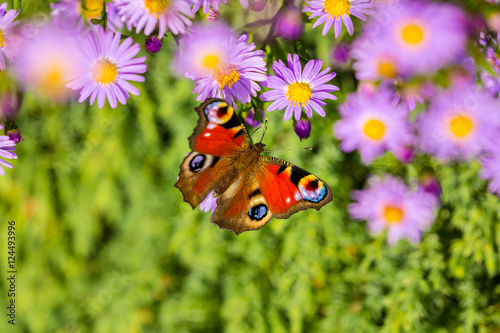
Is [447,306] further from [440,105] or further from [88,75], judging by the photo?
[88,75]

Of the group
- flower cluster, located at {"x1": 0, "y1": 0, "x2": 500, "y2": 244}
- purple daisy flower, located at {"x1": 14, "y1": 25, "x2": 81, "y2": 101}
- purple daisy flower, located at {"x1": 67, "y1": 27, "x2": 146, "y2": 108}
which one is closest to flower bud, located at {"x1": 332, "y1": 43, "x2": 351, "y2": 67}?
flower cluster, located at {"x1": 0, "y1": 0, "x2": 500, "y2": 244}

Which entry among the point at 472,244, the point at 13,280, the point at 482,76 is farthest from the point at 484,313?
the point at 13,280

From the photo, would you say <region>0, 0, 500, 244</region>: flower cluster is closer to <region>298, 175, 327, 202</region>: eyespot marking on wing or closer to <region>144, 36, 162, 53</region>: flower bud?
<region>144, 36, 162, 53</region>: flower bud

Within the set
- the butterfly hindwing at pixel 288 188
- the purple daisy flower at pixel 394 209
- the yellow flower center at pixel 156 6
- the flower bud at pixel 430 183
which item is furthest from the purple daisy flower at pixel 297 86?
the purple daisy flower at pixel 394 209

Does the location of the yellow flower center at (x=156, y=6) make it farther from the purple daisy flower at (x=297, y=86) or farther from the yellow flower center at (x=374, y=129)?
the yellow flower center at (x=374, y=129)

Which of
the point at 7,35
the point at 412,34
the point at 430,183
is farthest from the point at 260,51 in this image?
the point at 430,183

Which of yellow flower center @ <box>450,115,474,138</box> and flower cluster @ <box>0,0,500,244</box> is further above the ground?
flower cluster @ <box>0,0,500,244</box>
